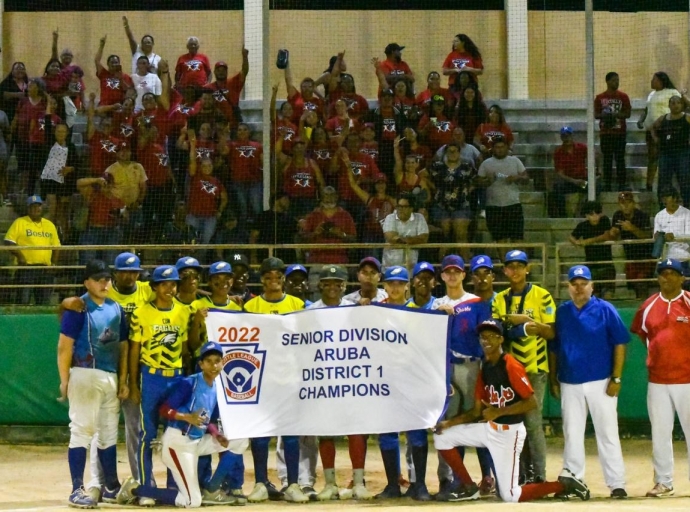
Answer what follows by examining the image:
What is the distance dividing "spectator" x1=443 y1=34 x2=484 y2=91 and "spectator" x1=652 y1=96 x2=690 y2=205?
9.37 ft

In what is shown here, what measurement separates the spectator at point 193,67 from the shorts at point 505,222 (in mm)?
4785

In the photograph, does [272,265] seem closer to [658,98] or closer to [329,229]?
[329,229]

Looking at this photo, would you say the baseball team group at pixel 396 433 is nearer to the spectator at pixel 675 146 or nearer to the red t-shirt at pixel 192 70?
the spectator at pixel 675 146

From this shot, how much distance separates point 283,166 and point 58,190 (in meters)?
3.00

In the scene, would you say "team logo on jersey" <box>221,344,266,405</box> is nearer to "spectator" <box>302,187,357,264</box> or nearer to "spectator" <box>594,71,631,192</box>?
"spectator" <box>302,187,357,264</box>

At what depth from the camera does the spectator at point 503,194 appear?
15.5m

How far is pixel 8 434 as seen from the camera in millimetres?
14406

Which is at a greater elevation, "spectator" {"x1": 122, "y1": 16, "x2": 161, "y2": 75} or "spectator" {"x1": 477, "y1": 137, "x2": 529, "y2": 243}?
"spectator" {"x1": 122, "y1": 16, "x2": 161, "y2": 75}

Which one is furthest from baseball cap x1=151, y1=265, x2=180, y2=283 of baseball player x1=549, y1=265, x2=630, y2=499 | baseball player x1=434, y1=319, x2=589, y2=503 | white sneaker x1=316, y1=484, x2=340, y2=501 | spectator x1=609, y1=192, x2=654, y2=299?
spectator x1=609, y1=192, x2=654, y2=299

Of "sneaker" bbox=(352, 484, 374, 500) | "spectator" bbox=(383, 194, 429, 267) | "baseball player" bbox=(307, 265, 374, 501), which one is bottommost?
"sneaker" bbox=(352, 484, 374, 500)

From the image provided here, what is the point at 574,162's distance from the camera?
54.1ft

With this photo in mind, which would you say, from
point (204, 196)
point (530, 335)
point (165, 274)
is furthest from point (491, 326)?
point (204, 196)

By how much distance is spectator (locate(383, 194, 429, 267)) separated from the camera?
574 inches

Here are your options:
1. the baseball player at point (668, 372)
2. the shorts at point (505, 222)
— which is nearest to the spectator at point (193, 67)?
the shorts at point (505, 222)
